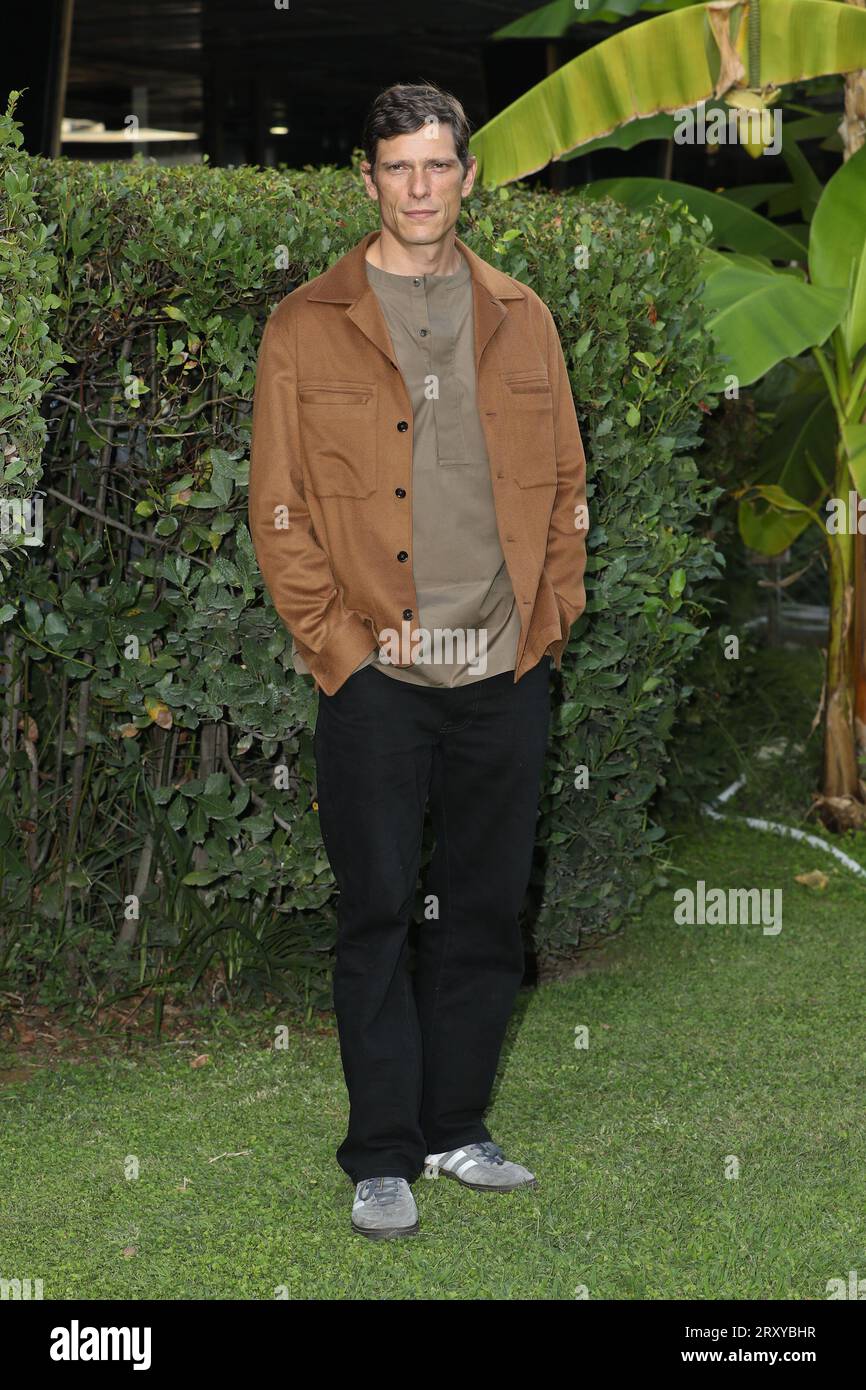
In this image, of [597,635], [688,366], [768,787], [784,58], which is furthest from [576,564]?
[768,787]

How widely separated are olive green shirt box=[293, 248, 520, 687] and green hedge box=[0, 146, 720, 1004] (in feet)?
3.98

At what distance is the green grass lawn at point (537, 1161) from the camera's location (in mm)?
3629

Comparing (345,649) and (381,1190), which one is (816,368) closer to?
(345,649)

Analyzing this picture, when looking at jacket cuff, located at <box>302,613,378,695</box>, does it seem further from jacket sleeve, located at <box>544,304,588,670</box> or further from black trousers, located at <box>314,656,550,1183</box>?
jacket sleeve, located at <box>544,304,588,670</box>

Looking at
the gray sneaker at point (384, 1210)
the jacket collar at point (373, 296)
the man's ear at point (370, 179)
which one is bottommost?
the gray sneaker at point (384, 1210)

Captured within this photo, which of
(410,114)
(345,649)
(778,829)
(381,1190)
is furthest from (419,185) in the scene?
(778,829)

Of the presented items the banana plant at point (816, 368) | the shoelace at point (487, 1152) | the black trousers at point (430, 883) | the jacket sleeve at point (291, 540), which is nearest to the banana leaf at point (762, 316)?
the banana plant at point (816, 368)

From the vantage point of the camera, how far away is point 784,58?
6527 millimetres

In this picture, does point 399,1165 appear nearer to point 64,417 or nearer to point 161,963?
point 161,963

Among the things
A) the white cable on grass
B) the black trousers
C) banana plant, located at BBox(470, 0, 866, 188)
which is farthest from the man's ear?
the white cable on grass

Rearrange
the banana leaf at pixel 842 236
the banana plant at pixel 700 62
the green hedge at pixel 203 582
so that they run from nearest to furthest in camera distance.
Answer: the green hedge at pixel 203 582 → the banana plant at pixel 700 62 → the banana leaf at pixel 842 236

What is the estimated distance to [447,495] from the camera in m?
3.59

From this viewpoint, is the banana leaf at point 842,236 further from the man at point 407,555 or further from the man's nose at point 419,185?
the man's nose at point 419,185

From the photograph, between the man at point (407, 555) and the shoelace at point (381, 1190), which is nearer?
the man at point (407, 555)
